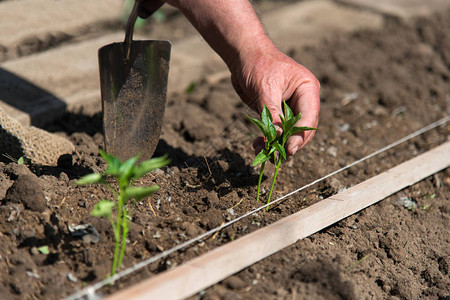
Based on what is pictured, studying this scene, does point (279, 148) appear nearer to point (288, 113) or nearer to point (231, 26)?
point (288, 113)

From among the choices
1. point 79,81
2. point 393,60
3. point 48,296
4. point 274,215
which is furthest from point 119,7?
point 48,296

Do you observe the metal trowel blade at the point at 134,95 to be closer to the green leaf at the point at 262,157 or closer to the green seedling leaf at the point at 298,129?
the green leaf at the point at 262,157

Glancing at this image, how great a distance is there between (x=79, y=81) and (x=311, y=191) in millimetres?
1853

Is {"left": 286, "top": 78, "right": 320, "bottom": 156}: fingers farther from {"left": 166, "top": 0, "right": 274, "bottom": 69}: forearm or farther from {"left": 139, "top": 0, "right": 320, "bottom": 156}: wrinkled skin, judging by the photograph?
{"left": 166, "top": 0, "right": 274, "bottom": 69}: forearm

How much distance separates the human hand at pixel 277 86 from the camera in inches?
94.0

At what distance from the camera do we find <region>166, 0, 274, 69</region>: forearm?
2.53 meters

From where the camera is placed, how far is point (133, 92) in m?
2.64

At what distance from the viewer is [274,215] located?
239 cm

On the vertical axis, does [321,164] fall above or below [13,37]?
below

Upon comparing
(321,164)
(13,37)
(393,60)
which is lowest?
(393,60)

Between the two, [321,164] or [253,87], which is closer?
[253,87]

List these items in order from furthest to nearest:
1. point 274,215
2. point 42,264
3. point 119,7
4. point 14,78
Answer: point 119,7
point 14,78
point 274,215
point 42,264

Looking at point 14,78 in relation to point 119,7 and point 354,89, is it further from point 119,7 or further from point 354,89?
point 354,89

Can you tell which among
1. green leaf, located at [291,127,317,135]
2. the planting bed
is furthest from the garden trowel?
green leaf, located at [291,127,317,135]
